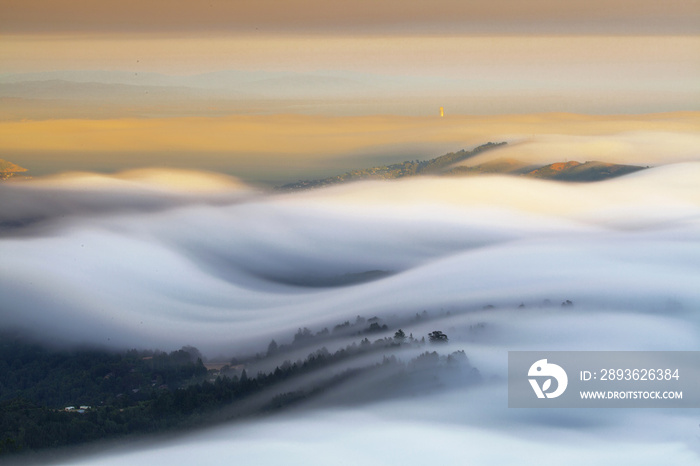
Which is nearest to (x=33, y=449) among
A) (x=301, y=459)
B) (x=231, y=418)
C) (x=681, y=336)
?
(x=231, y=418)

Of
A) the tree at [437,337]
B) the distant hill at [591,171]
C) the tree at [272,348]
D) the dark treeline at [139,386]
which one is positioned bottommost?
the dark treeline at [139,386]

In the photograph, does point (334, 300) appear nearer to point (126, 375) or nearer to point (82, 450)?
point (126, 375)

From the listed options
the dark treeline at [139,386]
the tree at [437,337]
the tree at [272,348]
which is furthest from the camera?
the tree at [272,348]

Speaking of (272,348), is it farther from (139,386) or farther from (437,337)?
(437,337)

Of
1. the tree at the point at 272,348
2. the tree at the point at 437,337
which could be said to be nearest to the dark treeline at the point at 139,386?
the tree at the point at 437,337

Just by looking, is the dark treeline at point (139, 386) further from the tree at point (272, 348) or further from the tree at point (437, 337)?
the tree at point (272, 348)
